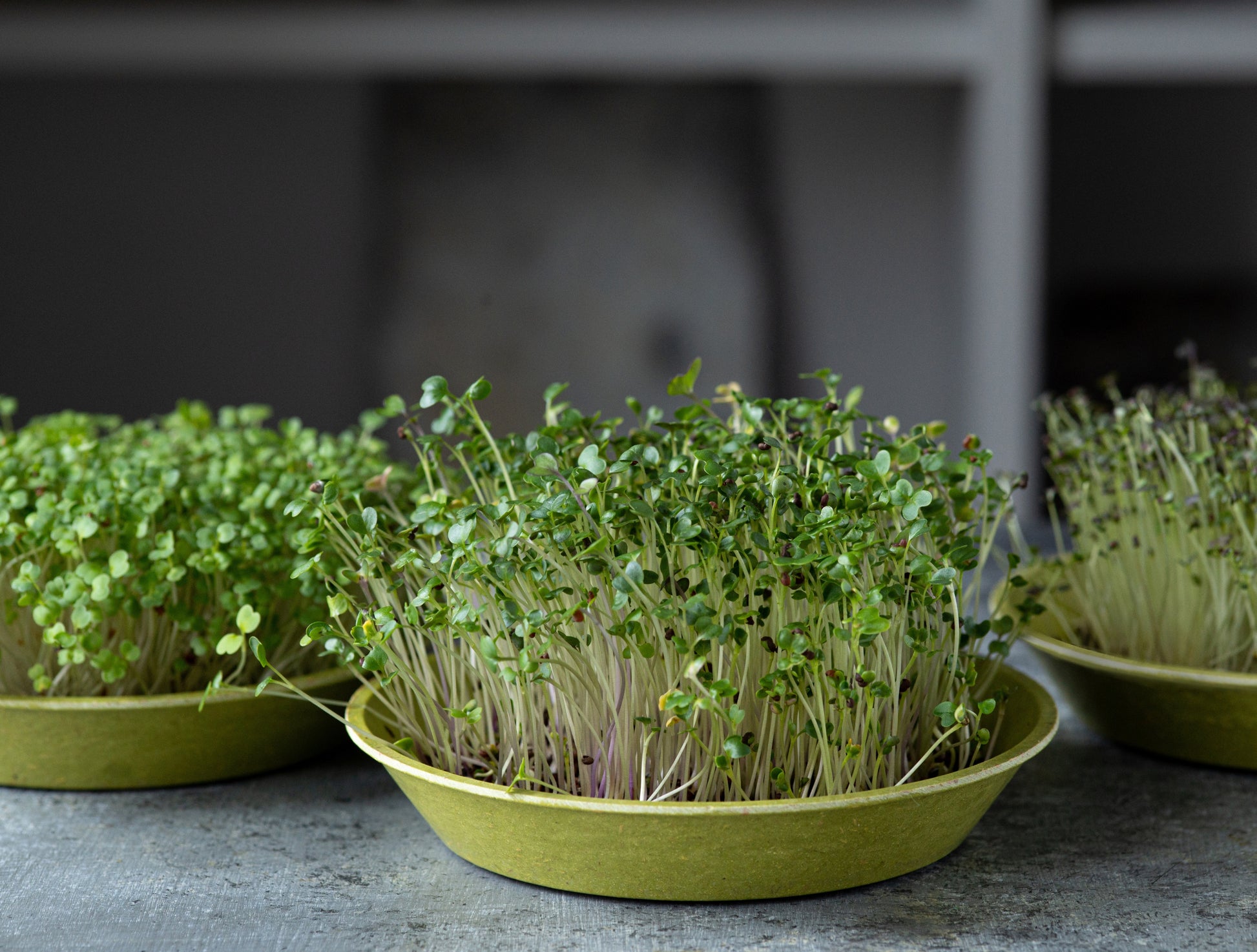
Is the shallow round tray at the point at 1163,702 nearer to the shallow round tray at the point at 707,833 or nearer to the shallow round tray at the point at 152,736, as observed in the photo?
the shallow round tray at the point at 707,833

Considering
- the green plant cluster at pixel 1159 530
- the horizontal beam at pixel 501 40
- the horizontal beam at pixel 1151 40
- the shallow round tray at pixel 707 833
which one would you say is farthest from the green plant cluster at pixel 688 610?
the horizontal beam at pixel 1151 40

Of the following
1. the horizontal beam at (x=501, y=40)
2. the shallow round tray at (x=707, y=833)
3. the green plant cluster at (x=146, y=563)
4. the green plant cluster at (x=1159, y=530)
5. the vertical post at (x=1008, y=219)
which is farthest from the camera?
the horizontal beam at (x=501, y=40)

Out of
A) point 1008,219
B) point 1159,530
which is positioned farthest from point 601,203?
point 1159,530

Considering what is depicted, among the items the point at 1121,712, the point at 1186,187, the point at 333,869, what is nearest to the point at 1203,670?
the point at 1121,712

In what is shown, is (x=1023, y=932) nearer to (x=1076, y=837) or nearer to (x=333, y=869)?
(x=1076, y=837)

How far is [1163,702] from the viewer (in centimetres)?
99

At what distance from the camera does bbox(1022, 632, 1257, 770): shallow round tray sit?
0.95 m

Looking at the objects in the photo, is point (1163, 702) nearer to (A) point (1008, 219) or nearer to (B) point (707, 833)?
(B) point (707, 833)

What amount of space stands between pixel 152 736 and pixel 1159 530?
0.97m

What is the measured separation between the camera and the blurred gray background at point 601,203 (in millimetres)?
3498

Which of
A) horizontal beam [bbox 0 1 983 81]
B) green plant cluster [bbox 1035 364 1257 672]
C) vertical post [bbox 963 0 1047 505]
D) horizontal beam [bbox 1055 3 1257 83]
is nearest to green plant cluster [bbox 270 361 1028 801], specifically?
green plant cluster [bbox 1035 364 1257 672]

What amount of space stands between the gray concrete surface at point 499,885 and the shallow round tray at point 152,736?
21 mm

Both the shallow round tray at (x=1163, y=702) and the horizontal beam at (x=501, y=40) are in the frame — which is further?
the horizontal beam at (x=501, y=40)

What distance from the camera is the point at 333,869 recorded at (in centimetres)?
86
